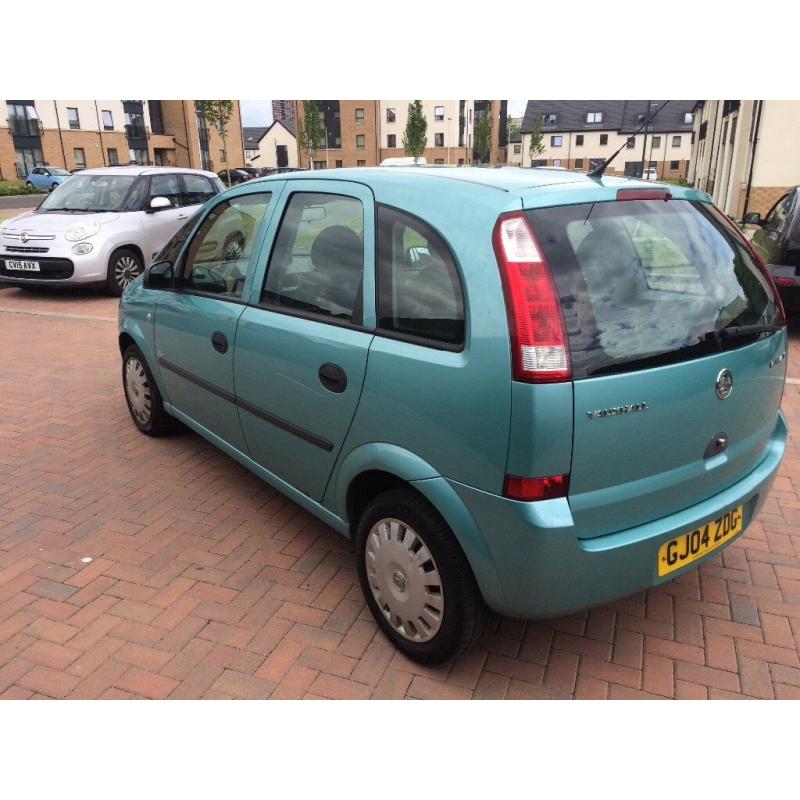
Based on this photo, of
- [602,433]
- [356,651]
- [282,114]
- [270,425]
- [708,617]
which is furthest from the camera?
[282,114]

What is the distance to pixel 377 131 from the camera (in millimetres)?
77438

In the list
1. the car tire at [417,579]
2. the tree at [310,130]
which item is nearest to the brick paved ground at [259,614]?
the car tire at [417,579]

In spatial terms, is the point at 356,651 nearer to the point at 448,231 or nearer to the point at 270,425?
the point at 270,425

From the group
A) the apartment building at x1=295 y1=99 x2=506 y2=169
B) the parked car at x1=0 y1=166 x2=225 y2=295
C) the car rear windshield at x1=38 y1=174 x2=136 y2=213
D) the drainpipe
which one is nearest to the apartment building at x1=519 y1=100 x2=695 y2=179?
the apartment building at x1=295 y1=99 x2=506 y2=169

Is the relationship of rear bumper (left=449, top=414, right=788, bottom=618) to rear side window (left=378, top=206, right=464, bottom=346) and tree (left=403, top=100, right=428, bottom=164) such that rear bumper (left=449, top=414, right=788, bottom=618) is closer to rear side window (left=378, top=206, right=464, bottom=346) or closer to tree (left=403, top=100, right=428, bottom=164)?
rear side window (left=378, top=206, right=464, bottom=346)

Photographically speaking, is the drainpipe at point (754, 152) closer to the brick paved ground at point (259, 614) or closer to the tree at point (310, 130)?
the brick paved ground at point (259, 614)

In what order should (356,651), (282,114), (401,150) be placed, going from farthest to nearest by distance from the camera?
1. (282,114)
2. (401,150)
3. (356,651)

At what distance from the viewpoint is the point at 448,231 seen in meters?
2.31

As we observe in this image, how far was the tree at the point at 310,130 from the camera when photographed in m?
71.8

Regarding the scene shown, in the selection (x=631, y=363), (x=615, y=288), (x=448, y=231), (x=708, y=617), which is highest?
(x=448, y=231)

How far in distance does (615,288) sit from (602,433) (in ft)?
1.53

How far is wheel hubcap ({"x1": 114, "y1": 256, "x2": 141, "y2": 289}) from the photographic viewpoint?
33.9 ft

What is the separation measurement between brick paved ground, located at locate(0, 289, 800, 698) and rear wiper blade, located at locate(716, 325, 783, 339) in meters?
1.23

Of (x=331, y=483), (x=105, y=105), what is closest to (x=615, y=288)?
(x=331, y=483)
